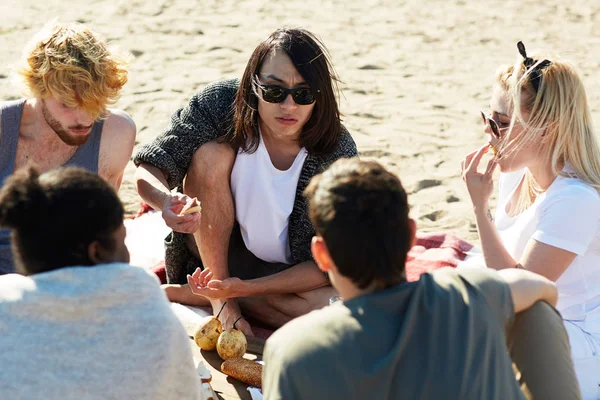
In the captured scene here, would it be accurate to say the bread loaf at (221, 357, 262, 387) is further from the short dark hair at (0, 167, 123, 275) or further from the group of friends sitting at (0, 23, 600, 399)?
the short dark hair at (0, 167, 123, 275)

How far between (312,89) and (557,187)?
1.00 meters

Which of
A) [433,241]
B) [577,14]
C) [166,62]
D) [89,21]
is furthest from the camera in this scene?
[577,14]

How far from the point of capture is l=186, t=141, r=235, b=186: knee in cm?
354

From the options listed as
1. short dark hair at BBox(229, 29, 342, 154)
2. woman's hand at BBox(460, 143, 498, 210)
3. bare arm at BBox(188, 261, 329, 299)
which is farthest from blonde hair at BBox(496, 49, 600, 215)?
bare arm at BBox(188, 261, 329, 299)

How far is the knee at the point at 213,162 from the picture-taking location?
354 cm

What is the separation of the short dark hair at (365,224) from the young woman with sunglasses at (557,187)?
1211 mm

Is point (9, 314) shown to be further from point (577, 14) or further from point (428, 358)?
point (577, 14)

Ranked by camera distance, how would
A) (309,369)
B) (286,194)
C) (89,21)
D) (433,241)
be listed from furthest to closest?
(89,21) < (433,241) < (286,194) < (309,369)

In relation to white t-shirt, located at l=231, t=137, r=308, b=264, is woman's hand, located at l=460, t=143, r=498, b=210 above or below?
above

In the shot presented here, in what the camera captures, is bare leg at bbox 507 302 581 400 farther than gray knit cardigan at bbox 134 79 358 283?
No

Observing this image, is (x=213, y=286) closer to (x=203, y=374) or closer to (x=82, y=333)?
(x=203, y=374)

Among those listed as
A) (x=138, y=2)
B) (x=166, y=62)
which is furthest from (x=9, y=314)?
(x=138, y=2)

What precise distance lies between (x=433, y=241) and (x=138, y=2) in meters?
5.38

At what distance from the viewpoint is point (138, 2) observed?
877cm
